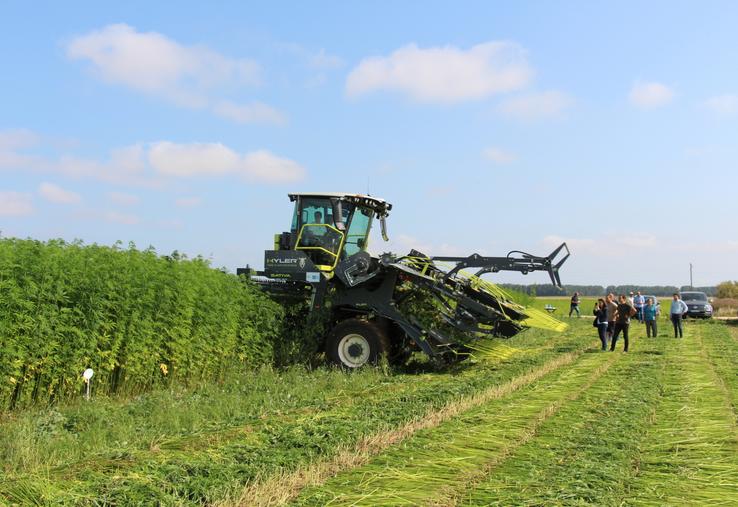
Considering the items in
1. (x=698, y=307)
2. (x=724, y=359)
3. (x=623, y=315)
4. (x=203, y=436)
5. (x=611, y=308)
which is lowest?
(x=724, y=359)

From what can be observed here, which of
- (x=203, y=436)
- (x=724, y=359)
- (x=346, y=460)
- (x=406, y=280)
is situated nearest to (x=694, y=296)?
(x=724, y=359)

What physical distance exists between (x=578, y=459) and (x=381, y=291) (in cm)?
698

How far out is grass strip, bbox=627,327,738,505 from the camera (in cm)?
515

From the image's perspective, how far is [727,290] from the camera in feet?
203

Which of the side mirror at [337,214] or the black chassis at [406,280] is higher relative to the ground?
the side mirror at [337,214]

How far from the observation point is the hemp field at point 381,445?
4965 mm

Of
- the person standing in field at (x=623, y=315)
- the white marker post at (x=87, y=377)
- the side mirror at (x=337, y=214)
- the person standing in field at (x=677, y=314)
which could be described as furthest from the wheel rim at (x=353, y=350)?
the person standing in field at (x=677, y=314)

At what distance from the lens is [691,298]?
117 ft

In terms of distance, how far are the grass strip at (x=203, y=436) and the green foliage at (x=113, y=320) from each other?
23.3 inches

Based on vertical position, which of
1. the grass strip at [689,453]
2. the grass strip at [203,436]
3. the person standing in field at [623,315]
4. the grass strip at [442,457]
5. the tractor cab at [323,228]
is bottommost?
the grass strip at [689,453]

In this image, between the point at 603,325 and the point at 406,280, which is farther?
the point at 603,325

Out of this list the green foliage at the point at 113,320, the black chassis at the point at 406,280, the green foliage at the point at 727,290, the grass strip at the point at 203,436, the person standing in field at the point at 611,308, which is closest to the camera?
the grass strip at the point at 203,436

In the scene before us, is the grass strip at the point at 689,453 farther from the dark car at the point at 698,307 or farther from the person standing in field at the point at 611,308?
the dark car at the point at 698,307

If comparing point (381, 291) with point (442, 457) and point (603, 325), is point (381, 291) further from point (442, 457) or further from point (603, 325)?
point (603, 325)
